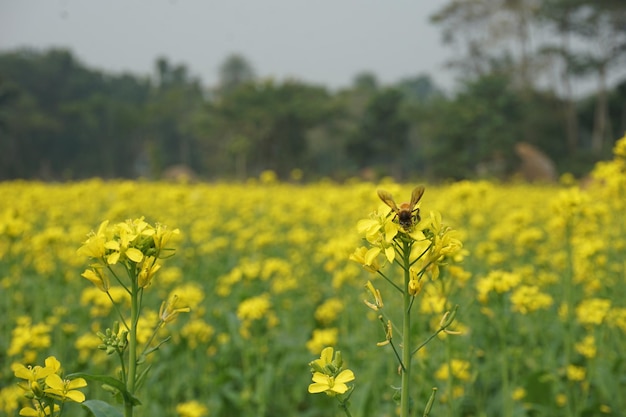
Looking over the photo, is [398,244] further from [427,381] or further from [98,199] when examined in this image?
[98,199]

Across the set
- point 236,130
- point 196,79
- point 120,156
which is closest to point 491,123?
point 236,130

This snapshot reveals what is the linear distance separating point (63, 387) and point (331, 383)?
22.7 inches

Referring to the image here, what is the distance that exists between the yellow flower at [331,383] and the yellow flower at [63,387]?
1.61 ft

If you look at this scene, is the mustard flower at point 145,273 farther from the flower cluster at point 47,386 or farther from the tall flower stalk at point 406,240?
the tall flower stalk at point 406,240

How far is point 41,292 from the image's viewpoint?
3707 mm

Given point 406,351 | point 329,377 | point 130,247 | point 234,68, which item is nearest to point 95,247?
point 130,247

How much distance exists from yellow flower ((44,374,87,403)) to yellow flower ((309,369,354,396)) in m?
0.49

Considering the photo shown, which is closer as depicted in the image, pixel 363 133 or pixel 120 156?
pixel 363 133

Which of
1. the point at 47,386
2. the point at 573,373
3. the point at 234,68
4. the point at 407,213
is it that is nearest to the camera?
the point at 407,213

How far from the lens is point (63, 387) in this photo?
129 centimetres

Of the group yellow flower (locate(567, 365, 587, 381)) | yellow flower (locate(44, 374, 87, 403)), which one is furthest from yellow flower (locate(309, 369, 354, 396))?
yellow flower (locate(567, 365, 587, 381))

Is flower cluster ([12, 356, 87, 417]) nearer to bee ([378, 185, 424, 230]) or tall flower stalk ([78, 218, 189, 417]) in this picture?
tall flower stalk ([78, 218, 189, 417])

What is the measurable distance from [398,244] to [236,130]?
120 feet

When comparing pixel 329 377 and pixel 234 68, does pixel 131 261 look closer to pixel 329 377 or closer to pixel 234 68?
pixel 329 377
